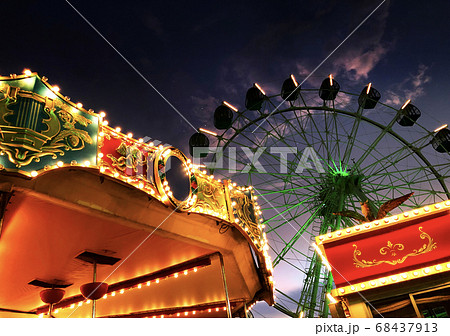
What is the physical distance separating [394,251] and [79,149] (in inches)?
184

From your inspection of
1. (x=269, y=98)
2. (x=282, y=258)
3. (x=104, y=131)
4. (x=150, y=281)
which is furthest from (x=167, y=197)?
(x=269, y=98)

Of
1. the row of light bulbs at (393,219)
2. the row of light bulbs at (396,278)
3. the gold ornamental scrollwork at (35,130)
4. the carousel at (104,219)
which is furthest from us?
the row of light bulbs at (393,219)

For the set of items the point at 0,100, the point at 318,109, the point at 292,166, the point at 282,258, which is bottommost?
the point at 0,100

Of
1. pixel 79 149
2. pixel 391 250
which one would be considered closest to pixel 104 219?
pixel 79 149

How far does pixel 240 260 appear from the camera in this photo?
795cm

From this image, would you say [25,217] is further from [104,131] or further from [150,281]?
[150,281]

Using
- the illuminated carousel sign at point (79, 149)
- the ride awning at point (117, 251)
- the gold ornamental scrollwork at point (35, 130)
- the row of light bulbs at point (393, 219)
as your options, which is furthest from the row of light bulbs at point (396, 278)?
the gold ornamental scrollwork at point (35, 130)

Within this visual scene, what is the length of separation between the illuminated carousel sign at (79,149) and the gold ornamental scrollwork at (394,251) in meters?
2.38

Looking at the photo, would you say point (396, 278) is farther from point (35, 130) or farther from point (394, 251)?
point (35, 130)

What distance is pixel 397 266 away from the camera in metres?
5.32

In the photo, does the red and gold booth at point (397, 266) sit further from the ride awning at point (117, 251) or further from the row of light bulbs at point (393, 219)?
the ride awning at point (117, 251)

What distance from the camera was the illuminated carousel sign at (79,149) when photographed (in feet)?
14.6

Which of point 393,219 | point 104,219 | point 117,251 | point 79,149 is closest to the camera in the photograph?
point 79,149

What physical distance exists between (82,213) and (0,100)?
187 centimetres
